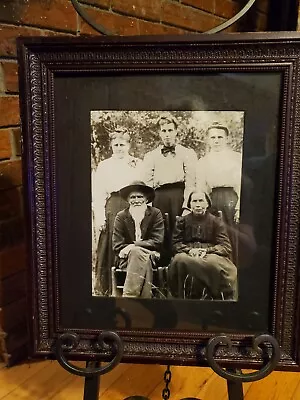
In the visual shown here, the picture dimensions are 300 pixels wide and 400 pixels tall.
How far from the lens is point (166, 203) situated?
2.66 feet

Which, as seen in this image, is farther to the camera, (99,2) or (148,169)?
(99,2)

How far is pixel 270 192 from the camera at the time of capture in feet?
2.58

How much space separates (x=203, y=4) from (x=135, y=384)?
1.23 metres

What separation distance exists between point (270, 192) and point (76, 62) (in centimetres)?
38

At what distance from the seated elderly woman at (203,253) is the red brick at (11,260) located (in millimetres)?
610

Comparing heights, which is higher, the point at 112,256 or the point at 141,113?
the point at 141,113

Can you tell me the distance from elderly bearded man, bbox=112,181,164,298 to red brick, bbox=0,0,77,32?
606 mm

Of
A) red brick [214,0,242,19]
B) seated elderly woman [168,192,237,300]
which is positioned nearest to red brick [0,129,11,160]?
seated elderly woman [168,192,237,300]

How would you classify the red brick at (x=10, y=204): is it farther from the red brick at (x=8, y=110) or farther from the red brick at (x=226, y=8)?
the red brick at (x=226, y=8)

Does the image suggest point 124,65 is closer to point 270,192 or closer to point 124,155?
point 124,155

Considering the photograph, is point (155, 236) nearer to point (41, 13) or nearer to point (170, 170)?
point (170, 170)

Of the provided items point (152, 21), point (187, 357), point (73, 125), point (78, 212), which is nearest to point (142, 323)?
point (187, 357)

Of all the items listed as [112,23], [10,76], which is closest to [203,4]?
[112,23]

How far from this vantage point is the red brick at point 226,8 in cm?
171
